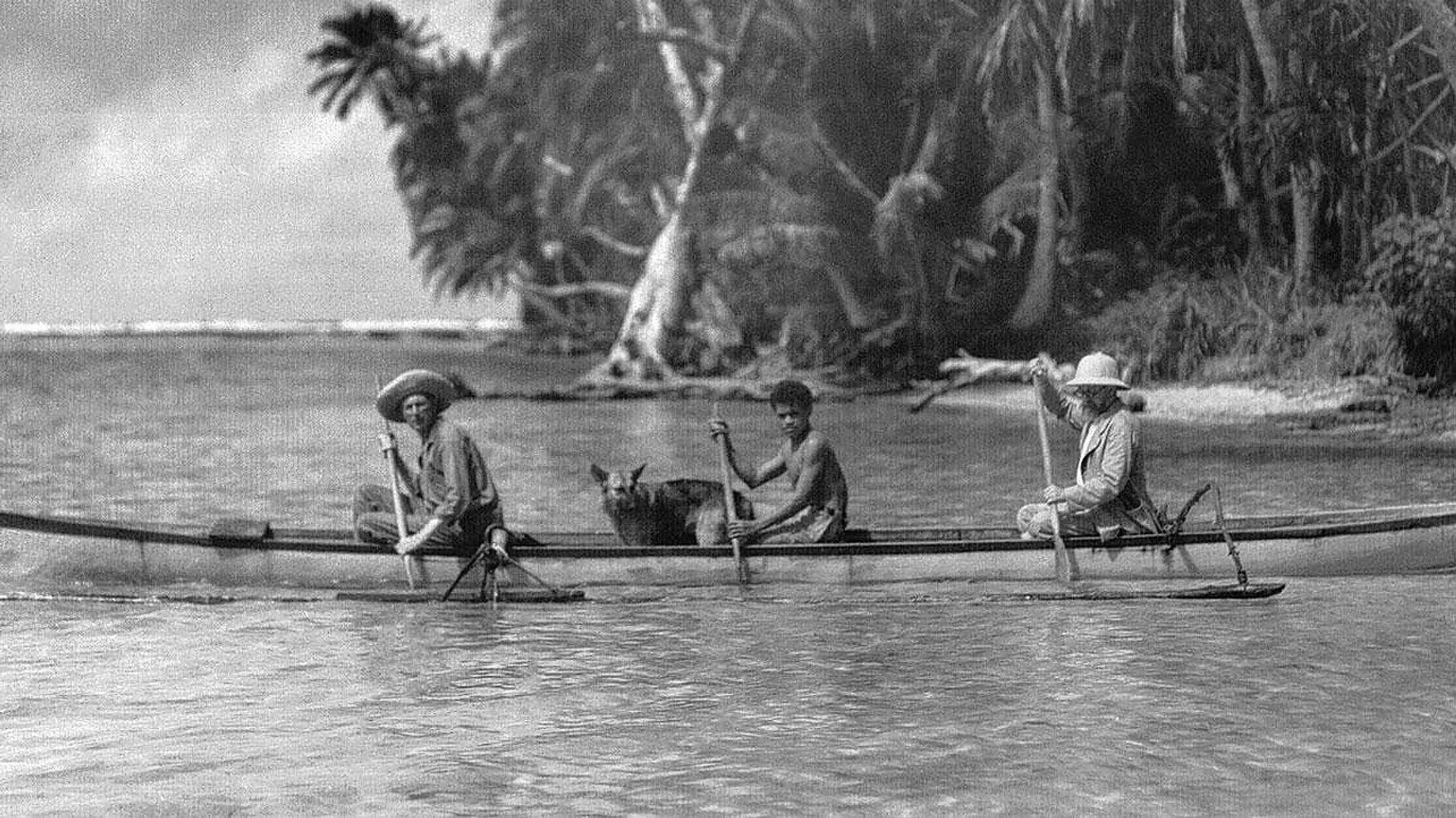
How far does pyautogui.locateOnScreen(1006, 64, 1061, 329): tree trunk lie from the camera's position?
32.0 m

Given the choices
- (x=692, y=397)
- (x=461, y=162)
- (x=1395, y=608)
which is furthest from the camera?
(x=461, y=162)

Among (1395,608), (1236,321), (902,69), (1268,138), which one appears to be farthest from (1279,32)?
(1395,608)

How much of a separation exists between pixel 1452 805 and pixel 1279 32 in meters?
22.3

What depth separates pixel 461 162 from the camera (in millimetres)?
61938

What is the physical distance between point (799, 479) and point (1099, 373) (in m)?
A: 2.11

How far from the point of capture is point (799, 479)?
39.3 feet

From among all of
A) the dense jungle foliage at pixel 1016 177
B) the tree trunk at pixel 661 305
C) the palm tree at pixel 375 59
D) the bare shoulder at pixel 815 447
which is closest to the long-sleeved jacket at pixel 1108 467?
the bare shoulder at pixel 815 447

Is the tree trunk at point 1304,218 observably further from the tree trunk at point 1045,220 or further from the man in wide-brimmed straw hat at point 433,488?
the man in wide-brimmed straw hat at point 433,488

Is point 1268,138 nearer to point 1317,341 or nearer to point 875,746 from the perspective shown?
point 1317,341

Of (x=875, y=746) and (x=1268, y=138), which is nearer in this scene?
(x=875, y=746)

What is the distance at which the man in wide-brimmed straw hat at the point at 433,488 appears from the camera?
11.3 metres

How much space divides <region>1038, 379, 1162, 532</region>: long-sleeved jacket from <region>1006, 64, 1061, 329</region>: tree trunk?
20.8m

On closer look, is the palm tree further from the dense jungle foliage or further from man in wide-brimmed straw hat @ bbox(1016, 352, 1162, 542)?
man in wide-brimmed straw hat @ bbox(1016, 352, 1162, 542)

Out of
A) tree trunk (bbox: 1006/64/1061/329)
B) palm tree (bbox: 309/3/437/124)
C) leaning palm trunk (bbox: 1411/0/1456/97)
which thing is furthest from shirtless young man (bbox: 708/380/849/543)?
palm tree (bbox: 309/3/437/124)
